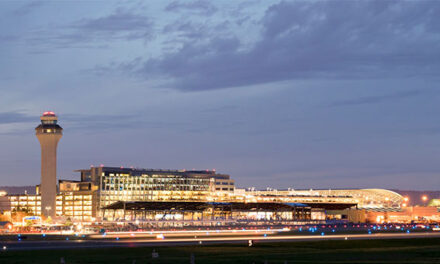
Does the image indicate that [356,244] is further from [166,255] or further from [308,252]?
[166,255]

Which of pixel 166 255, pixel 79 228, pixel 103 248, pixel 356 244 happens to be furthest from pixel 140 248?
pixel 79 228

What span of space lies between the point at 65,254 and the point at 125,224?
100518 mm

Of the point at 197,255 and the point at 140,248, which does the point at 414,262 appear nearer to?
the point at 197,255

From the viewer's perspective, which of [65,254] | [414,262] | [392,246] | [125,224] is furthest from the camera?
[125,224]

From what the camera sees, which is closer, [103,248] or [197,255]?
[197,255]

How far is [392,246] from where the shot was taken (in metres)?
103

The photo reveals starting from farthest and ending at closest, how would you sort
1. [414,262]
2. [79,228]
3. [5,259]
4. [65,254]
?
[79,228]
[65,254]
[5,259]
[414,262]

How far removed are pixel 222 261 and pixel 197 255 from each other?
28.1 feet

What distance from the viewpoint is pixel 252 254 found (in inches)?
3374

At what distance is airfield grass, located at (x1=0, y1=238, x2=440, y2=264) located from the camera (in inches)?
3036

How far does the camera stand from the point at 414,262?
7375cm

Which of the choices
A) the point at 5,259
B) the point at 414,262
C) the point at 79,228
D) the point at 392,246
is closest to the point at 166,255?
the point at 5,259

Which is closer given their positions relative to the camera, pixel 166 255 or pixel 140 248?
pixel 166 255

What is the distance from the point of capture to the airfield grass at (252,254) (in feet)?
253
